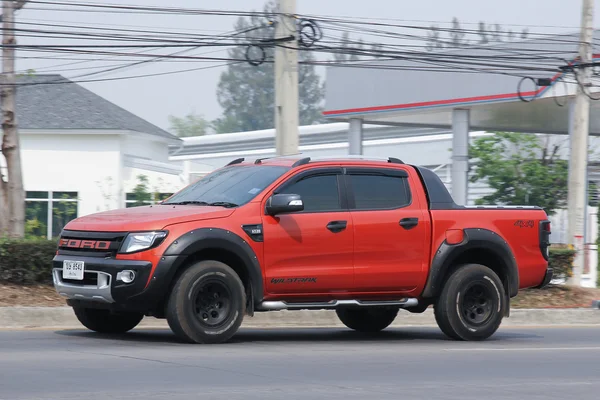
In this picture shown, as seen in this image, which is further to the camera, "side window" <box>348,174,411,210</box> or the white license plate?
"side window" <box>348,174,411,210</box>

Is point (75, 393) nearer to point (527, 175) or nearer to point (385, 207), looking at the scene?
point (385, 207)

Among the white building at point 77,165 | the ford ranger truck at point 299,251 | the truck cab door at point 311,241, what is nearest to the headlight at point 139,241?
the ford ranger truck at point 299,251

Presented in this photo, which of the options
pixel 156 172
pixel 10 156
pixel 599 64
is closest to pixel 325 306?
pixel 10 156

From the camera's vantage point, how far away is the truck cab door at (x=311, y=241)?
11.0 metres

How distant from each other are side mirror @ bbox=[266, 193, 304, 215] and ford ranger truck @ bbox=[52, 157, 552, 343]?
1 centimetres

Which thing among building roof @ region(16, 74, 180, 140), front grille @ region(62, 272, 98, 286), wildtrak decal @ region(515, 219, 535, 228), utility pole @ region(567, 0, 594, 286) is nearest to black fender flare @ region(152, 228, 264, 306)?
front grille @ region(62, 272, 98, 286)

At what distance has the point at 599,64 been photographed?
812 inches

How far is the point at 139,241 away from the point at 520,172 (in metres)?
23.9

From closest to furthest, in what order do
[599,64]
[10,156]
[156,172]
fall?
[10,156] < [599,64] < [156,172]

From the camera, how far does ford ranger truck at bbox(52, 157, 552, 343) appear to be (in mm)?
10422

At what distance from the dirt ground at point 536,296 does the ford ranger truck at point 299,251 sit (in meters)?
2.40

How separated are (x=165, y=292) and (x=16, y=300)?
381 centimetres

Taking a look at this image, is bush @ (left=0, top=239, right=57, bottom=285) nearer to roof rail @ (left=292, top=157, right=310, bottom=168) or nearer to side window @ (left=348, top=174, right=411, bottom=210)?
roof rail @ (left=292, top=157, right=310, bottom=168)

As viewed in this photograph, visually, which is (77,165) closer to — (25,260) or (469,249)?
(25,260)
